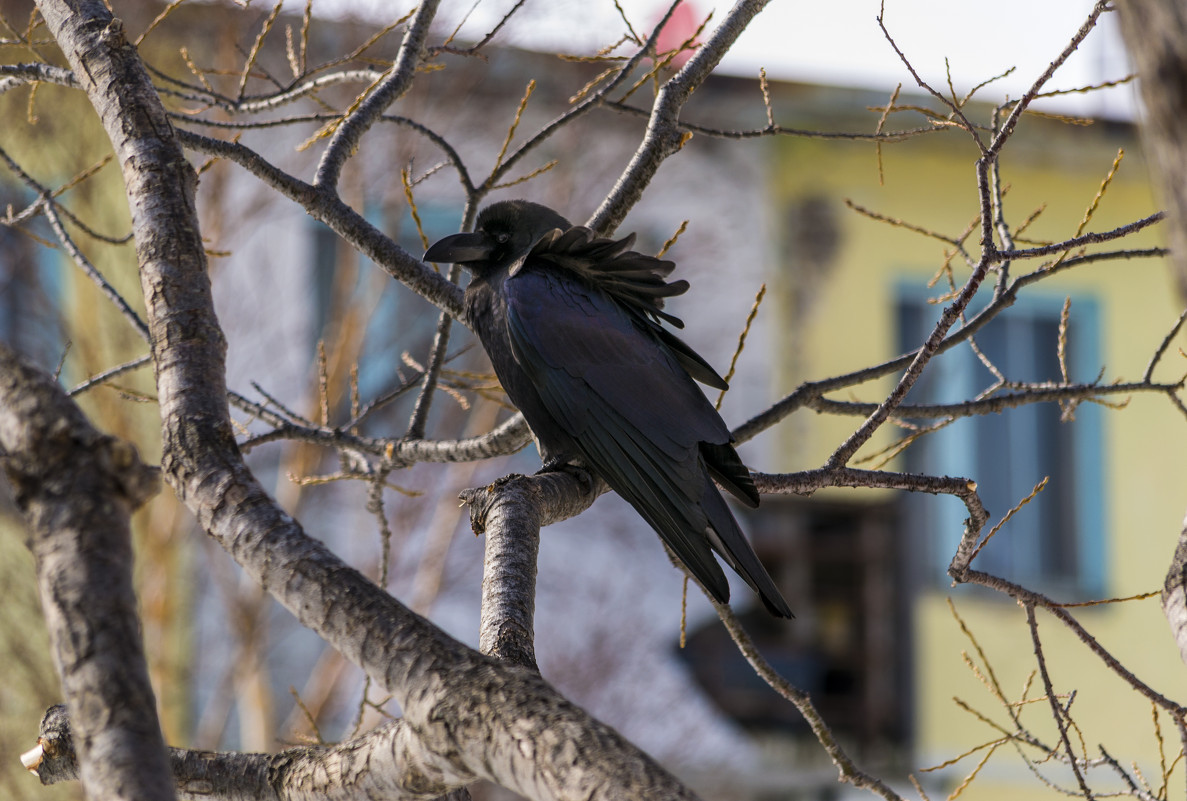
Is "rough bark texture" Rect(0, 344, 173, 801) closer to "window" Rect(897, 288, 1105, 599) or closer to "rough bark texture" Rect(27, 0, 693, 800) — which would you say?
"rough bark texture" Rect(27, 0, 693, 800)

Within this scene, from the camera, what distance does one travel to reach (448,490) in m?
7.02

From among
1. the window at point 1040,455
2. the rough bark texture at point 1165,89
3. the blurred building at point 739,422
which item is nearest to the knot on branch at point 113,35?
the rough bark texture at point 1165,89

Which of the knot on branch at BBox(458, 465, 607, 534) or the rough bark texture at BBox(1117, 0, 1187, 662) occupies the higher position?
the knot on branch at BBox(458, 465, 607, 534)

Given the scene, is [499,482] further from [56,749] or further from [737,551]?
[56,749]

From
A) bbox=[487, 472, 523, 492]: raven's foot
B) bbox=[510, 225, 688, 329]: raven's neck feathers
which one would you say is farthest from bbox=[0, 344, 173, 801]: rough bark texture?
bbox=[510, 225, 688, 329]: raven's neck feathers

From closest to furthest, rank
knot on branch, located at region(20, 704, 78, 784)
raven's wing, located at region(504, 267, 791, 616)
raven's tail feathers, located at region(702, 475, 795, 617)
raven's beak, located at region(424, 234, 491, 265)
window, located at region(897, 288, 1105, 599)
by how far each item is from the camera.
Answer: knot on branch, located at region(20, 704, 78, 784)
raven's tail feathers, located at region(702, 475, 795, 617)
raven's wing, located at region(504, 267, 791, 616)
raven's beak, located at region(424, 234, 491, 265)
window, located at region(897, 288, 1105, 599)

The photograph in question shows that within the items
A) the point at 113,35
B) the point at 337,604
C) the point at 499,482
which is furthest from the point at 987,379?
the point at 337,604

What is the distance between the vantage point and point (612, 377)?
3.19 metres

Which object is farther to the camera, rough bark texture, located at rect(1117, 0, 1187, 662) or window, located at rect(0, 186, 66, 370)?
window, located at rect(0, 186, 66, 370)

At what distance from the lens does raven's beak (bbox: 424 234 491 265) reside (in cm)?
340

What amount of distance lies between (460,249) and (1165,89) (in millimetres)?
2485

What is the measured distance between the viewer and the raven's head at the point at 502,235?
3486 millimetres

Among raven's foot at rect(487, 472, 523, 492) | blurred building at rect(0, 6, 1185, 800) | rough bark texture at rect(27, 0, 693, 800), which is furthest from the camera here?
blurred building at rect(0, 6, 1185, 800)

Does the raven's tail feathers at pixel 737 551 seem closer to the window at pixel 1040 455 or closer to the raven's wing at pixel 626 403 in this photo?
the raven's wing at pixel 626 403
